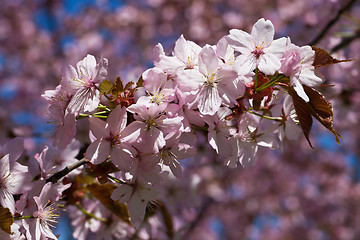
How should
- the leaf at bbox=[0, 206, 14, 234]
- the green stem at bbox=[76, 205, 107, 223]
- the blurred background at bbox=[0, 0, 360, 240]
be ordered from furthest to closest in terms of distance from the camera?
the blurred background at bbox=[0, 0, 360, 240]
the green stem at bbox=[76, 205, 107, 223]
the leaf at bbox=[0, 206, 14, 234]

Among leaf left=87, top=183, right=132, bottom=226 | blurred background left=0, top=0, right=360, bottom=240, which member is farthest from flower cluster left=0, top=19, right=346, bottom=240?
blurred background left=0, top=0, right=360, bottom=240

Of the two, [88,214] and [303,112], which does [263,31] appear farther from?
[88,214]

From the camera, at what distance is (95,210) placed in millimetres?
1601

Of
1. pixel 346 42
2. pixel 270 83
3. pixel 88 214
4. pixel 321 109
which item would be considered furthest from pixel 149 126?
pixel 346 42

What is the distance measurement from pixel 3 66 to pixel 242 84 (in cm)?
791

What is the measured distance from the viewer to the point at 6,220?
3.26ft

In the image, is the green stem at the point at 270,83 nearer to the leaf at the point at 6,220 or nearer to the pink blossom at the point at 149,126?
the pink blossom at the point at 149,126

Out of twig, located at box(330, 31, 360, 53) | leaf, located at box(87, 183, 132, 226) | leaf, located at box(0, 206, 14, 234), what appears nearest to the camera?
leaf, located at box(0, 206, 14, 234)

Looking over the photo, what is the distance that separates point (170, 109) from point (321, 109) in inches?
18.6

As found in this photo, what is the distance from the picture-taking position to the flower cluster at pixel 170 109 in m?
1.03

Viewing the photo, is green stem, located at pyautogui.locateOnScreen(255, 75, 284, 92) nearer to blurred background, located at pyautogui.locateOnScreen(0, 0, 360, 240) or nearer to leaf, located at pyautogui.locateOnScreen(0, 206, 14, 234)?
leaf, located at pyautogui.locateOnScreen(0, 206, 14, 234)

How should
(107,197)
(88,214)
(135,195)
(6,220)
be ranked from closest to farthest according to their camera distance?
(6,220) → (135,195) → (107,197) → (88,214)

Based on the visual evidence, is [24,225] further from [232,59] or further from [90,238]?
[232,59]

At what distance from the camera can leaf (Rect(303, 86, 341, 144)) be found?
1.04m
